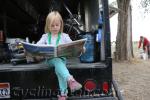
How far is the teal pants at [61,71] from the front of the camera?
485 cm

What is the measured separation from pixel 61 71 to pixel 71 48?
30 centimetres

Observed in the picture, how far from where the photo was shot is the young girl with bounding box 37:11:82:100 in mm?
4836

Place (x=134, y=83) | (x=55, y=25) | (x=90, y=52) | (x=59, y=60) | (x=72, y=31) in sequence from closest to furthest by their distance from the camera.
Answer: (x=59, y=60)
(x=55, y=25)
(x=90, y=52)
(x=72, y=31)
(x=134, y=83)

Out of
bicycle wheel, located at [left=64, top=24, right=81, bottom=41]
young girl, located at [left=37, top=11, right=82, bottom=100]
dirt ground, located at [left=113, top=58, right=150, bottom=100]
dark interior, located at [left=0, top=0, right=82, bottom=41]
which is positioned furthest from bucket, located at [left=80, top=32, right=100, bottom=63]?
dirt ground, located at [left=113, top=58, right=150, bottom=100]

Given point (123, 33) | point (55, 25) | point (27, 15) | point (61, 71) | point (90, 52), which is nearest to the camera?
point (61, 71)

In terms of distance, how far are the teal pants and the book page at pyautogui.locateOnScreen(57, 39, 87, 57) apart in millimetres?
84

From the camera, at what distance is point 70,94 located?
16.9 feet

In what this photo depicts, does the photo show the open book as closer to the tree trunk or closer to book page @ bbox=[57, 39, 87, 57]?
book page @ bbox=[57, 39, 87, 57]

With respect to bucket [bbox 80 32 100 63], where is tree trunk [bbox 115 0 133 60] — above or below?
above

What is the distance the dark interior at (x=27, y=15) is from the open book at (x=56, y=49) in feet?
6.00

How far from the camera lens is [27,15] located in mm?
7820

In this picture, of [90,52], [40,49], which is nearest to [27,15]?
[90,52]

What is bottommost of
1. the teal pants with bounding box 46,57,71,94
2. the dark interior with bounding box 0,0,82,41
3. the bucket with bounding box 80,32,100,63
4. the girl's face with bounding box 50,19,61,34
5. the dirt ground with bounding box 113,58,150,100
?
the dirt ground with bounding box 113,58,150,100

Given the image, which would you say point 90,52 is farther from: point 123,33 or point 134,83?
point 123,33
